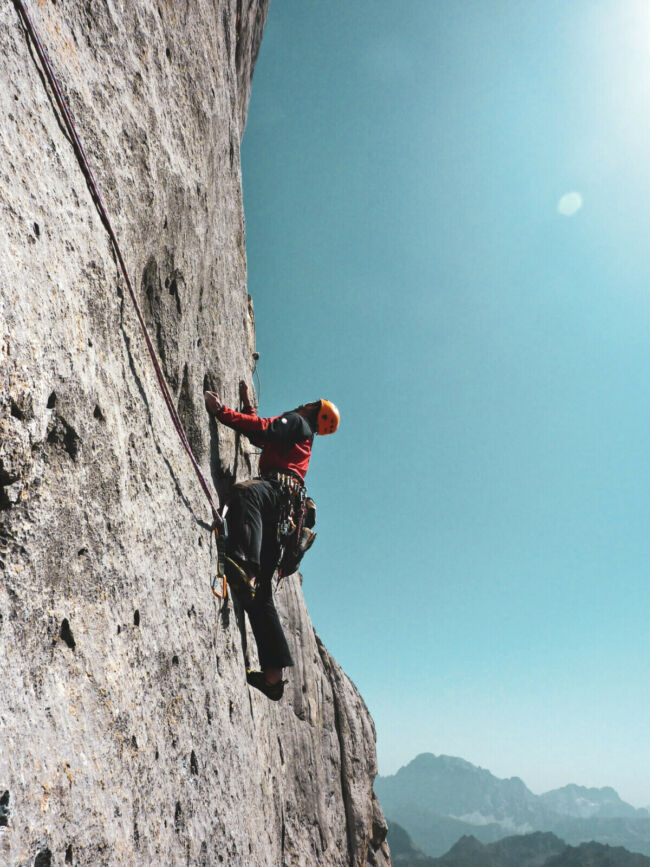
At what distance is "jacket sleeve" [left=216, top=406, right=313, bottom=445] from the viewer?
6.10 m

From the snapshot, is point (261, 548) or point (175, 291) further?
point (261, 548)

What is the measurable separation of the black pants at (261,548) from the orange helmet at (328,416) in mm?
1278

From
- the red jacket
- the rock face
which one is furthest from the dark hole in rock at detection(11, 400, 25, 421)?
the red jacket

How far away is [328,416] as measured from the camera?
22.9ft

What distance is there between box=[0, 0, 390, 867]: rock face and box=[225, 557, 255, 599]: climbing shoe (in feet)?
0.72

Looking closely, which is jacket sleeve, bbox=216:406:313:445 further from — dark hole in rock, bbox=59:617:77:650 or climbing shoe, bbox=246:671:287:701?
dark hole in rock, bbox=59:617:77:650

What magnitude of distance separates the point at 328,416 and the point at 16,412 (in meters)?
4.63

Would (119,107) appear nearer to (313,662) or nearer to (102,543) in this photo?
(102,543)

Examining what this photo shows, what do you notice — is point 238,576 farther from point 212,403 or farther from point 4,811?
point 4,811

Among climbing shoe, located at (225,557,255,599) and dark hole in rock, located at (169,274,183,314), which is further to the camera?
dark hole in rock, located at (169,274,183,314)

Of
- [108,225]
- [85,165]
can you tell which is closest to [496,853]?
[108,225]

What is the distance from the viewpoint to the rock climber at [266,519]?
215 inches

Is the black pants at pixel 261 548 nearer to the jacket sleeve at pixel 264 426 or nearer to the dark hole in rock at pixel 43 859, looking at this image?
the jacket sleeve at pixel 264 426

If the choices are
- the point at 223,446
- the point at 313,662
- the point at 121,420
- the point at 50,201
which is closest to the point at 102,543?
the point at 121,420
